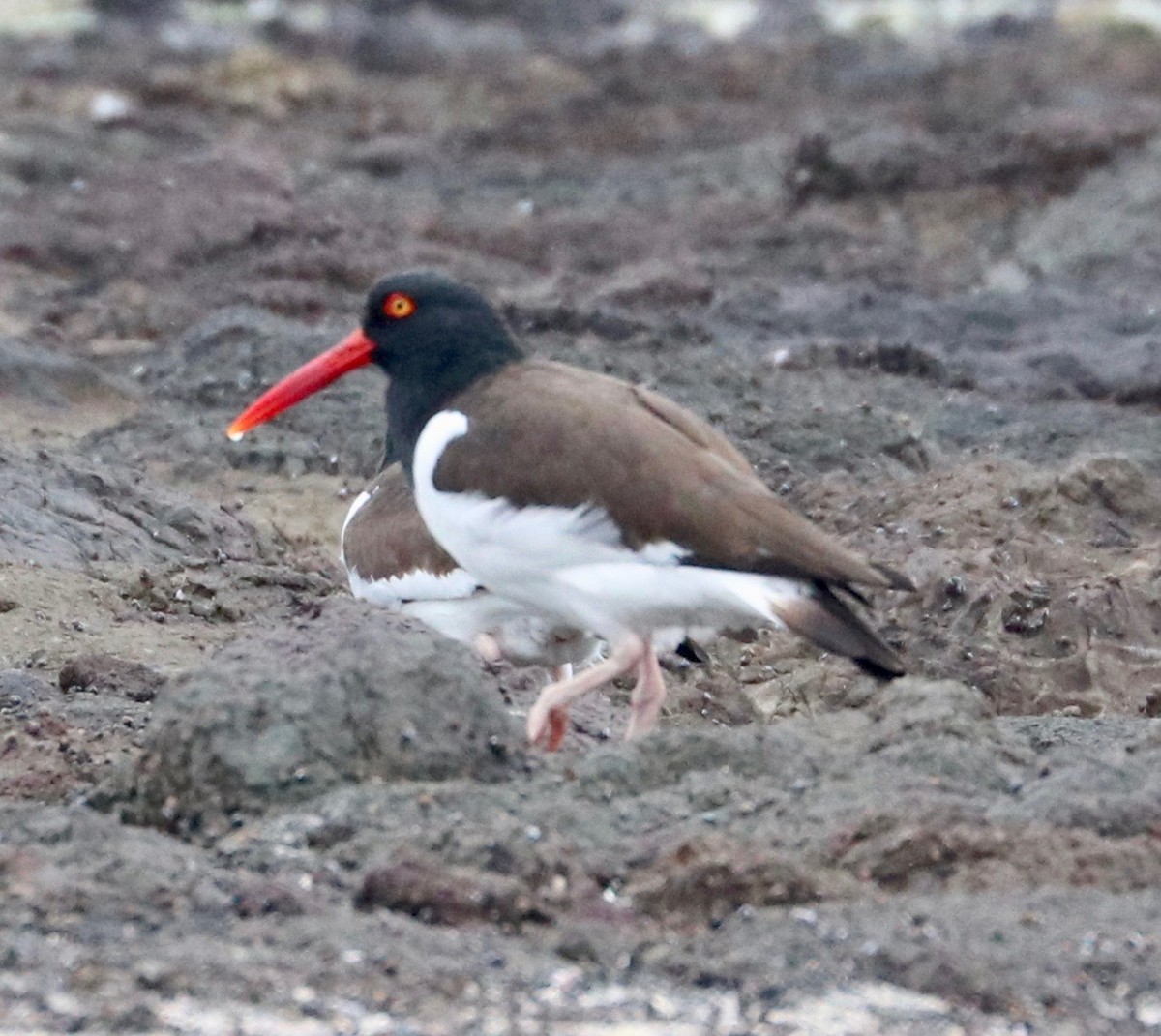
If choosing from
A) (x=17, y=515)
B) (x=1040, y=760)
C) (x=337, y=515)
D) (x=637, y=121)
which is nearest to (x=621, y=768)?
(x=1040, y=760)

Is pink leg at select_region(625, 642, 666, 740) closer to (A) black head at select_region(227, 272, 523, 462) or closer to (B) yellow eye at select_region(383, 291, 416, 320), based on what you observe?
(A) black head at select_region(227, 272, 523, 462)

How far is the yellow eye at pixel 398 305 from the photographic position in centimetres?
757

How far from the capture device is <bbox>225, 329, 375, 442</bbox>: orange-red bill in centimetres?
777

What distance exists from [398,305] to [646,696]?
1.53m

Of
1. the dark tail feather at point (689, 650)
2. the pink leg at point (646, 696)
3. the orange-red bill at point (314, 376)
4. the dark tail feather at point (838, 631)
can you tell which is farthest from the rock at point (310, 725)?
the orange-red bill at point (314, 376)

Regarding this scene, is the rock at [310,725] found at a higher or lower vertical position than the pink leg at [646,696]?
higher

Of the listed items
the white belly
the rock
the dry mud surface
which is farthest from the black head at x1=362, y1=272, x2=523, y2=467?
the rock

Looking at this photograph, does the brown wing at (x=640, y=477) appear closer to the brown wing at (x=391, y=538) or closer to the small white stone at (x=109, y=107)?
the brown wing at (x=391, y=538)

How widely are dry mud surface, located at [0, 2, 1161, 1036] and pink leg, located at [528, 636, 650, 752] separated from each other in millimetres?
502

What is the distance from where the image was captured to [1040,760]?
6.20 meters

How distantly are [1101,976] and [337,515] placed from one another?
24.7 ft

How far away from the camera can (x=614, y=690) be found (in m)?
8.87

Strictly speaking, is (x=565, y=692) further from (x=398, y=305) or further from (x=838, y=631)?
(x=398, y=305)

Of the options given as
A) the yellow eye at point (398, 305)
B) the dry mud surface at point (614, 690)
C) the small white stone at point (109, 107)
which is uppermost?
the yellow eye at point (398, 305)
